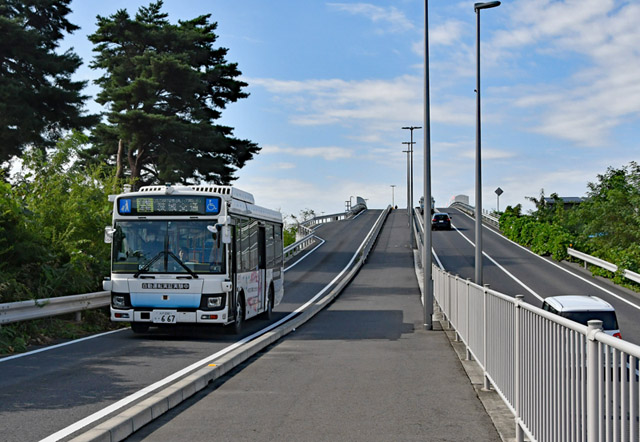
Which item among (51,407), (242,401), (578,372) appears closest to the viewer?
(578,372)

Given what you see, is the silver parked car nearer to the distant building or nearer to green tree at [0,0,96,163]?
green tree at [0,0,96,163]

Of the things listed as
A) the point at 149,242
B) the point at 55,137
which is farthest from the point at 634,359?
the point at 55,137

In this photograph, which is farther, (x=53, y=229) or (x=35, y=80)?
(x=35, y=80)

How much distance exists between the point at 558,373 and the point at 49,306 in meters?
11.9

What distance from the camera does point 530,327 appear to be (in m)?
6.27

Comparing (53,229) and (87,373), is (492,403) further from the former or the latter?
(53,229)

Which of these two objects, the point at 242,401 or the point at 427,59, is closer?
the point at 242,401

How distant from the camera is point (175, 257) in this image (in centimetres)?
1488

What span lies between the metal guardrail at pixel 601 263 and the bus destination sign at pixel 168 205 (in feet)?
69.7

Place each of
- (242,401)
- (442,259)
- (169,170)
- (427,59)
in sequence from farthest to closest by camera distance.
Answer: (442,259)
(169,170)
(427,59)
(242,401)

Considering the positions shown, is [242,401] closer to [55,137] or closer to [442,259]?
[55,137]

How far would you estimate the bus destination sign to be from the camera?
1514cm

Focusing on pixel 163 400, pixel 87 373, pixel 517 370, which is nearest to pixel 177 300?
pixel 87 373

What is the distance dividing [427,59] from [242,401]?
13698 millimetres
